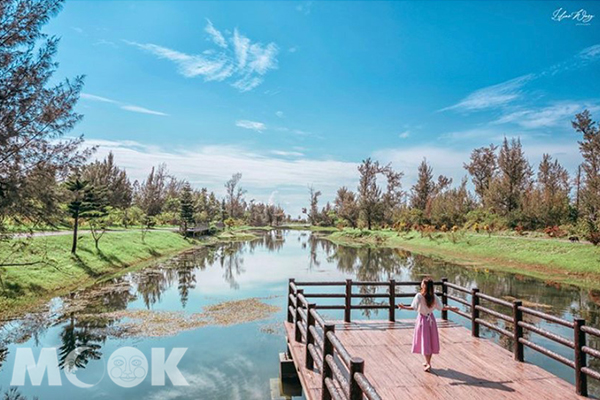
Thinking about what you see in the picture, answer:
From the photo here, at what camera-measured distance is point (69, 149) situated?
34.7 ft

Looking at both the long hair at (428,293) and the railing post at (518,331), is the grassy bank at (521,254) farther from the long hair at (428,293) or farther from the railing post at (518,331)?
the long hair at (428,293)

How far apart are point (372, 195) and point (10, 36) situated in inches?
2275

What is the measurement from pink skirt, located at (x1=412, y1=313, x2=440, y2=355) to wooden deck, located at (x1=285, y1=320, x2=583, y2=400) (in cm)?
33

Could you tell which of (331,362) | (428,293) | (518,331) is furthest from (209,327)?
(518,331)

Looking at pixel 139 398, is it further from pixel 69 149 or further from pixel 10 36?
pixel 10 36

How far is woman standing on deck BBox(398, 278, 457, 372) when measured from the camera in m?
6.35

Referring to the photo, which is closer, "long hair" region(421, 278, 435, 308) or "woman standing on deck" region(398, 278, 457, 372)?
"woman standing on deck" region(398, 278, 457, 372)

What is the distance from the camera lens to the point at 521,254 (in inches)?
1120

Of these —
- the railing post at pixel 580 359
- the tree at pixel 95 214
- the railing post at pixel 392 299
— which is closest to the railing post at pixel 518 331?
the railing post at pixel 580 359

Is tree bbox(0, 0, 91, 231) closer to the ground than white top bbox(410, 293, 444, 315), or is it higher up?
higher up

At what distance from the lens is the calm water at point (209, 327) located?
832 cm

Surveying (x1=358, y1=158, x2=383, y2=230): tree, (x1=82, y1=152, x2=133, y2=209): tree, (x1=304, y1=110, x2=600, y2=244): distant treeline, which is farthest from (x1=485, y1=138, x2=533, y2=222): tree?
(x1=82, y1=152, x2=133, y2=209): tree

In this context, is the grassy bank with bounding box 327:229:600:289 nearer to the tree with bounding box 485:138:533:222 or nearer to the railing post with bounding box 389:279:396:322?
the tree with bounding box 485:138:533:222

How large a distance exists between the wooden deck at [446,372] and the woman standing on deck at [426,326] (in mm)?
323
